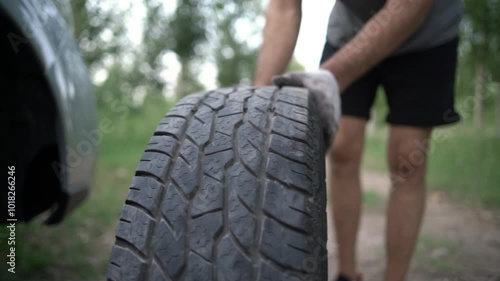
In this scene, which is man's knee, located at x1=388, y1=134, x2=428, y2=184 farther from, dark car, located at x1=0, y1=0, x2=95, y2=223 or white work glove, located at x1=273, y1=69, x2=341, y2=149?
dark car, located at x1=0, y1=0, x2=95, y2=223

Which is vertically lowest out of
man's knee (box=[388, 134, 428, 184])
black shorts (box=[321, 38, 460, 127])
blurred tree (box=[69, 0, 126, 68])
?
man's knee (box=[388, 134, 428, 184])

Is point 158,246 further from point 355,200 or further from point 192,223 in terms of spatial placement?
point 355,200

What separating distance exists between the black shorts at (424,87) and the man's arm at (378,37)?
452 millimetres

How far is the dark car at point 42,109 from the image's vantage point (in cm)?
138

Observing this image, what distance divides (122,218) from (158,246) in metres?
0.09

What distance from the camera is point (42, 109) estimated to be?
1542 mm

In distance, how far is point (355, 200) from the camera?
1.99 m

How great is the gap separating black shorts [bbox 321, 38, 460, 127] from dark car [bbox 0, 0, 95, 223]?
109 cm

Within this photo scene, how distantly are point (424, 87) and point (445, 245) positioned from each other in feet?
4.65

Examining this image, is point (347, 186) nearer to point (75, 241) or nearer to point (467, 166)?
point (75, 241)

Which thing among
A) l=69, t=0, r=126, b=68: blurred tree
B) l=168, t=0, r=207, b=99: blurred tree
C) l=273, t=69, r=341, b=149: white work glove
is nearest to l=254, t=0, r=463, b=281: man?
l=273, t=69, r=341, b=149: white work glove

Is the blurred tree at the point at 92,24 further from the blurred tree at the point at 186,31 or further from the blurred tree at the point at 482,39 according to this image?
the blurred tree at the point at 482,39

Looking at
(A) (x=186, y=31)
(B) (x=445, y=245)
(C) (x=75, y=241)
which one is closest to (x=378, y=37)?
(B) (x=445, y=245)

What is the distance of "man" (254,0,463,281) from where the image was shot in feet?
5.21
